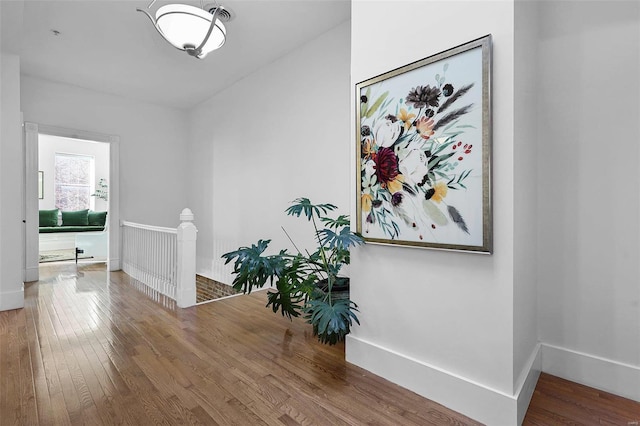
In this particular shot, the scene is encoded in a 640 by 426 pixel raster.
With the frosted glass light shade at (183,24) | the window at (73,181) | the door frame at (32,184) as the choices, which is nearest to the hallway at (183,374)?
the door frame at (32,184)

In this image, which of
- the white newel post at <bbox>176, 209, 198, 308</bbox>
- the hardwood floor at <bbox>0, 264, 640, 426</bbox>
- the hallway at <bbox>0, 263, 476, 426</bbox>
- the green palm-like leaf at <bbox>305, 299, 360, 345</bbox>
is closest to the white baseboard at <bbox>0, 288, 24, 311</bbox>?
the hallway at <bbox>0, 263, 476, 426</bbox>

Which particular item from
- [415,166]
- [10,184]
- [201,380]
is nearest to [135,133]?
[10,184]

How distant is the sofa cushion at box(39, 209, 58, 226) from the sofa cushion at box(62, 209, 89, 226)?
183 mm

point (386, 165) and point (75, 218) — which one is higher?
point (386, 165)

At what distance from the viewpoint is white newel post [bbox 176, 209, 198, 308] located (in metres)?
3.25

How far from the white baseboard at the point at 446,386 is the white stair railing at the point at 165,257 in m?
2.02

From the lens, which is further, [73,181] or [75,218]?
[73,181]

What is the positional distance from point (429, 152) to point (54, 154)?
9.98 metres

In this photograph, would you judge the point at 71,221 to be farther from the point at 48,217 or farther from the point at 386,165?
the point at 386,165

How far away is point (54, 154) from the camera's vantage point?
8188mm

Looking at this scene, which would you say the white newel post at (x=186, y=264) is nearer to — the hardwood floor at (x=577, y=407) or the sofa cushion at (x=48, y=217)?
the hardwood floor at (x=577, y=407)

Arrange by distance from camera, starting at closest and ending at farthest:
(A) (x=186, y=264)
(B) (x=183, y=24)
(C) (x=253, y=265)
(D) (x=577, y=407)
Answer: (D) (x=577, y=407)
(B) (x=183, y=24)
(C) (x=253, y=265)
(A) (x=186, y=264)

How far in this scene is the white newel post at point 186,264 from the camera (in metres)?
3.25

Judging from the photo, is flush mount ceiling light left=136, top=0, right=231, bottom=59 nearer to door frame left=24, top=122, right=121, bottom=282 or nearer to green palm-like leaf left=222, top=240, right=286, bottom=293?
green palm-like leaf left=222, top=240, right=286, bottom=293
